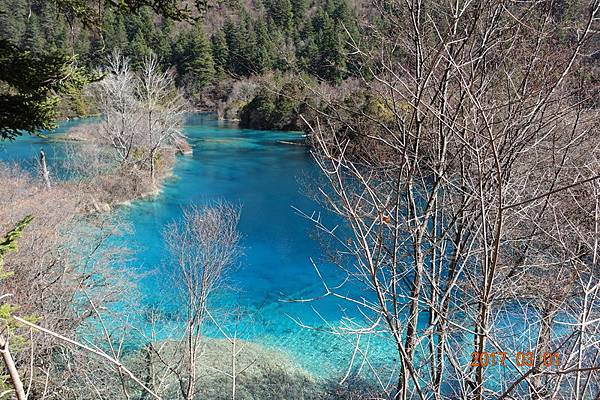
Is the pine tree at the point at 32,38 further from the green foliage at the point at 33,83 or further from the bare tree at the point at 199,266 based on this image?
the green foliage at the point at 33,83

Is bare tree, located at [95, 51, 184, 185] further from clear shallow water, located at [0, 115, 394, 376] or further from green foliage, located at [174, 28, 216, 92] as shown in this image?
green foliage, located at [174, 28, 216, 92]

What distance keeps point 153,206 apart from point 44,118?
13.6m

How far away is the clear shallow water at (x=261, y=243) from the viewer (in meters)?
9.55

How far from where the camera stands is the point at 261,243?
557 inches

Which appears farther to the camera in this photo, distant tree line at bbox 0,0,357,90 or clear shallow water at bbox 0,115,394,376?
clear shallow water at bbox 0,115,394,376

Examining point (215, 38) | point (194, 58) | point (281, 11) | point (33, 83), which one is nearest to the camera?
point (281, 11)

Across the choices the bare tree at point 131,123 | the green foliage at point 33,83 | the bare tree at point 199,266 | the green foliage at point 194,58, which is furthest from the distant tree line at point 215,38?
the bare tree at point 199,266

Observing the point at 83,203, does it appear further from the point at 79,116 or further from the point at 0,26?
the point at 79,116

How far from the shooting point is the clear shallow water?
9547 millimetres

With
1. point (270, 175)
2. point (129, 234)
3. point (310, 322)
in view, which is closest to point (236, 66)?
point (310, 322)
